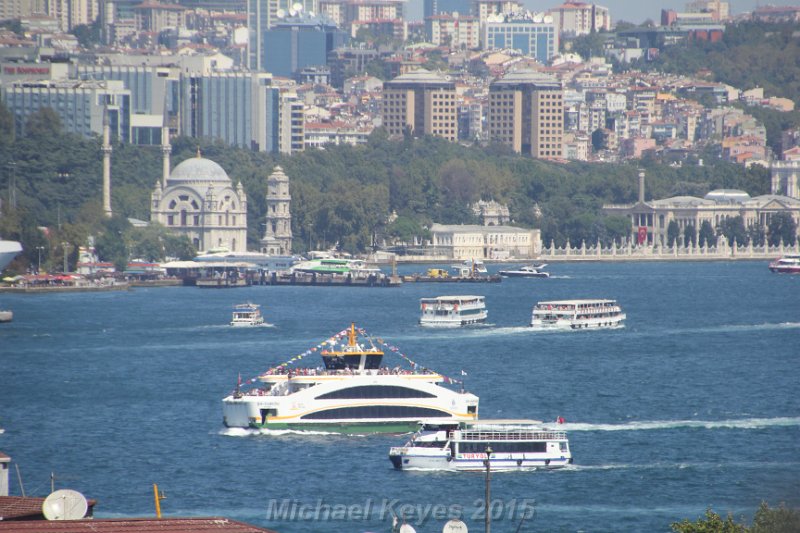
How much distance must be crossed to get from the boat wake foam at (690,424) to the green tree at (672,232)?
9156 cm

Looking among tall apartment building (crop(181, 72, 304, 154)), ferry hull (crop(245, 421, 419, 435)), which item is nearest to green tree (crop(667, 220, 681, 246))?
tall apartment building (crop(181, 72, 304, 154))

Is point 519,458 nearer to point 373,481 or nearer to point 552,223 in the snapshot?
point 373,481

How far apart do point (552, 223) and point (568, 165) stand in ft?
99.2

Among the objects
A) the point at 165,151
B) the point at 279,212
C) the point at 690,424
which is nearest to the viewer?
the point at 690,424

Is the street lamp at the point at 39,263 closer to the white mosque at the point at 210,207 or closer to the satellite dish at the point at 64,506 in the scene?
the white mosque at the point at 210,207

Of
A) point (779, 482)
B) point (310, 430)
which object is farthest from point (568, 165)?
point (779, 482)

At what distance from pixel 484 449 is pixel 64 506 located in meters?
15.3

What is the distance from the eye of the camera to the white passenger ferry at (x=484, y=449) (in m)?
33.1

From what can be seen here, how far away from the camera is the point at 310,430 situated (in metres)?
37.0

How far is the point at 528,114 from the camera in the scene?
162 meters

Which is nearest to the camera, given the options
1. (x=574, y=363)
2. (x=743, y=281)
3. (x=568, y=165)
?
(x=574, y=363)

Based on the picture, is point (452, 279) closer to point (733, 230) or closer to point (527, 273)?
point (527, 273)

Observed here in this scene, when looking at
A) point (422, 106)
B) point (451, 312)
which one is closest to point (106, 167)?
point (451, 312)

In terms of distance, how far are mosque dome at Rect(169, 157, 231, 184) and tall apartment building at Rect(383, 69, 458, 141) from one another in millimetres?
47216
